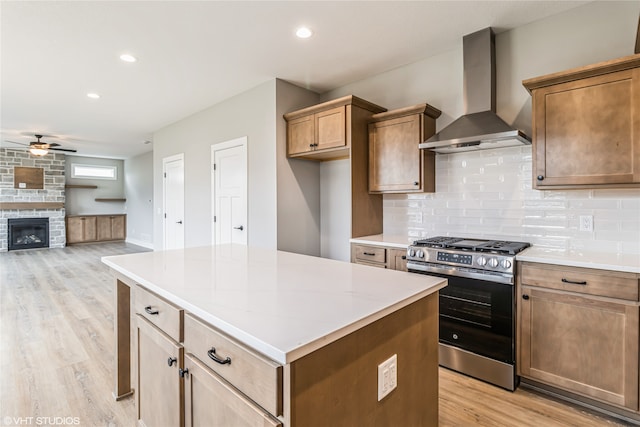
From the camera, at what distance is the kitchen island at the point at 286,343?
893 millimetres

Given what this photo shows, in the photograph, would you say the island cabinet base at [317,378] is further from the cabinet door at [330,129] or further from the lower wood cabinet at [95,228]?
the lower wood cabinet at [95,228]

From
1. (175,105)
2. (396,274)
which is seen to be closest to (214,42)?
(175,105)

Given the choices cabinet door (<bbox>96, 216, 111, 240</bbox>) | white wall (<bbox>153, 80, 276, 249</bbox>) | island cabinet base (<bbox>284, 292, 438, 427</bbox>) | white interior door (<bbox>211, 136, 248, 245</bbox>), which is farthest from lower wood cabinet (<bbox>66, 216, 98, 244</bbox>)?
island cabinet base (<bbox>284, 292, 438, 427</bbox>)

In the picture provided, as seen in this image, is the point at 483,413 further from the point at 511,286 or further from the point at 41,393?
the point at 41,393

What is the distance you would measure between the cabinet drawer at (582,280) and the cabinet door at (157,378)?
2.10m

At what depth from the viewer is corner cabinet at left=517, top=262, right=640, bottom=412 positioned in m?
1.89

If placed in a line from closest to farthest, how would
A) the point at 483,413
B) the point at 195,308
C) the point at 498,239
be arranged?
1. the point at 195,308
2. the point at 483,413
3. the point at 498,239

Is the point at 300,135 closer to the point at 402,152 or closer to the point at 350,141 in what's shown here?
the point at 350,141

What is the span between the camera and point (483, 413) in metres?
2.04

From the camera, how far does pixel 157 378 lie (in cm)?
147

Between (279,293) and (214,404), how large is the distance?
0.41 meters

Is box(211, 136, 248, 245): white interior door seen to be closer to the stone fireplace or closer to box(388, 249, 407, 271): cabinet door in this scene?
box(388, 249, 407, 271): cabinet door

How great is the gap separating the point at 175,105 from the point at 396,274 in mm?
4421

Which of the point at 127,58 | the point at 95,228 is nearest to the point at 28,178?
the point at 95,228
